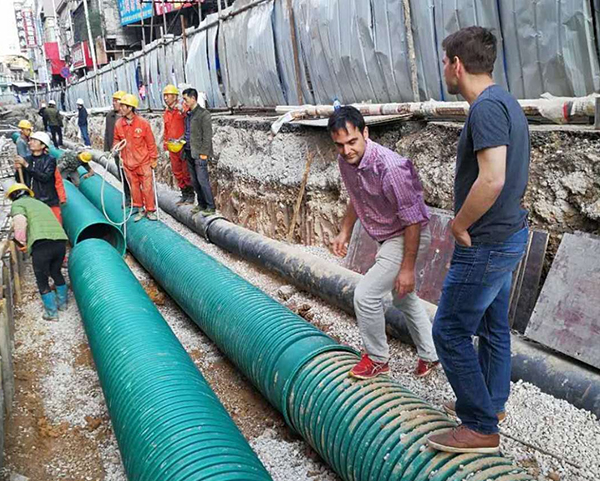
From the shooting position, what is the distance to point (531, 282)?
364 cm

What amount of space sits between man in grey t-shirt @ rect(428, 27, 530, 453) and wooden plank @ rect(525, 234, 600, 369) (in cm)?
120

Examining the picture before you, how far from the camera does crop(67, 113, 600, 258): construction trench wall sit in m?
3.62

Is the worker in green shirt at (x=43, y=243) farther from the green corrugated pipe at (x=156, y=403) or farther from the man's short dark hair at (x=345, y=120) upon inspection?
the man's short dark hair at (x=345, y=120)

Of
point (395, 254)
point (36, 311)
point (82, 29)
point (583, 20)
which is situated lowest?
point (36, 311)

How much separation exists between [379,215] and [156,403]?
5.04ft

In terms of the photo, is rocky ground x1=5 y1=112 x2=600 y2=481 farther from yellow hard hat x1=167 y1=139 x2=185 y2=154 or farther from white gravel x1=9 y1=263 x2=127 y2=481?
yellow hard hat x1=167 y1=139 x2=185 y2=154

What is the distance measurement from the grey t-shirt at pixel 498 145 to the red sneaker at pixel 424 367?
1.54 m

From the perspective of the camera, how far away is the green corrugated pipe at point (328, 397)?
2125mm

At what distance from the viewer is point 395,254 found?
2.77 metres

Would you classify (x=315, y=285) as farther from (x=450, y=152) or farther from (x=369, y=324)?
(x=369, y=324)

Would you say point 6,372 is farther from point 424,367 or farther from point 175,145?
point 175,145

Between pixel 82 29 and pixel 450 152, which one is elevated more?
pixel 82 29

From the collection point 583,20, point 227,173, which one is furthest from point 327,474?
point 227,173

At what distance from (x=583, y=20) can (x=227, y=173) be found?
5.70 m
